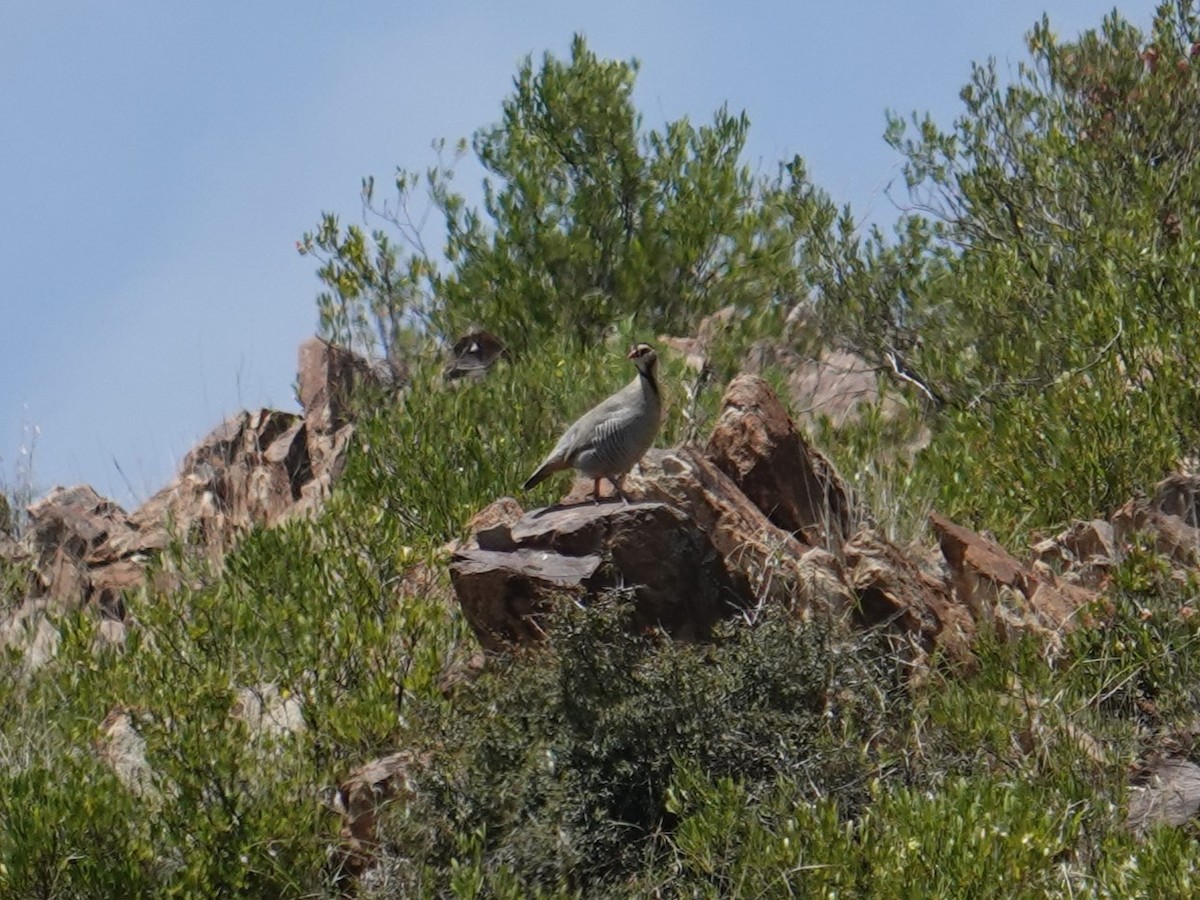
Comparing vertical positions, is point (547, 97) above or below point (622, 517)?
above

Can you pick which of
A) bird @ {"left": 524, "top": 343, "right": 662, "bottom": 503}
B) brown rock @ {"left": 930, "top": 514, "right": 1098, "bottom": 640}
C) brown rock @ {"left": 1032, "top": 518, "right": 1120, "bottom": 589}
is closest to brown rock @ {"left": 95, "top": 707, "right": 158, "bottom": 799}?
bird @ {"left": 524, "top": 343, "right": 662, "bottom": 503}

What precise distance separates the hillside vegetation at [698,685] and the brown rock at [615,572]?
12.1 inches

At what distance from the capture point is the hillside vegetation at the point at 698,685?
10.4 m

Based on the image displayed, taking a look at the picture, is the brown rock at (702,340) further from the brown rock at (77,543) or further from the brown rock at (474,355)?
the brown rock at (77,543)

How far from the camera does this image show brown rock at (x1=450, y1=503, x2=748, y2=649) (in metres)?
12.0

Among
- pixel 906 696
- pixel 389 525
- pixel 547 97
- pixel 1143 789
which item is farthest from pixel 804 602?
pixel 547 97

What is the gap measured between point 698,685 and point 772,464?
249 centimetres

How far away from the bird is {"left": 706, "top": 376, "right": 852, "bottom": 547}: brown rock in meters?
0.47

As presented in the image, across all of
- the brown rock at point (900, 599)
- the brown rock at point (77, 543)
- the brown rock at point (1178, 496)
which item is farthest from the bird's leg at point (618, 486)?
the brown rock at point (77, 543)

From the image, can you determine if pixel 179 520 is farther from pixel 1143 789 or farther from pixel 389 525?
pixel 1143 789

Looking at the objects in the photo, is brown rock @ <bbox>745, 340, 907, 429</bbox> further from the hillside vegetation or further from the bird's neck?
the bird's neck

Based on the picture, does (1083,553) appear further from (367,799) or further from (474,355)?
(474,355)

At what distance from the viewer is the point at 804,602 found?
12.1 m

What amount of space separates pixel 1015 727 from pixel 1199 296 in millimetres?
5414
